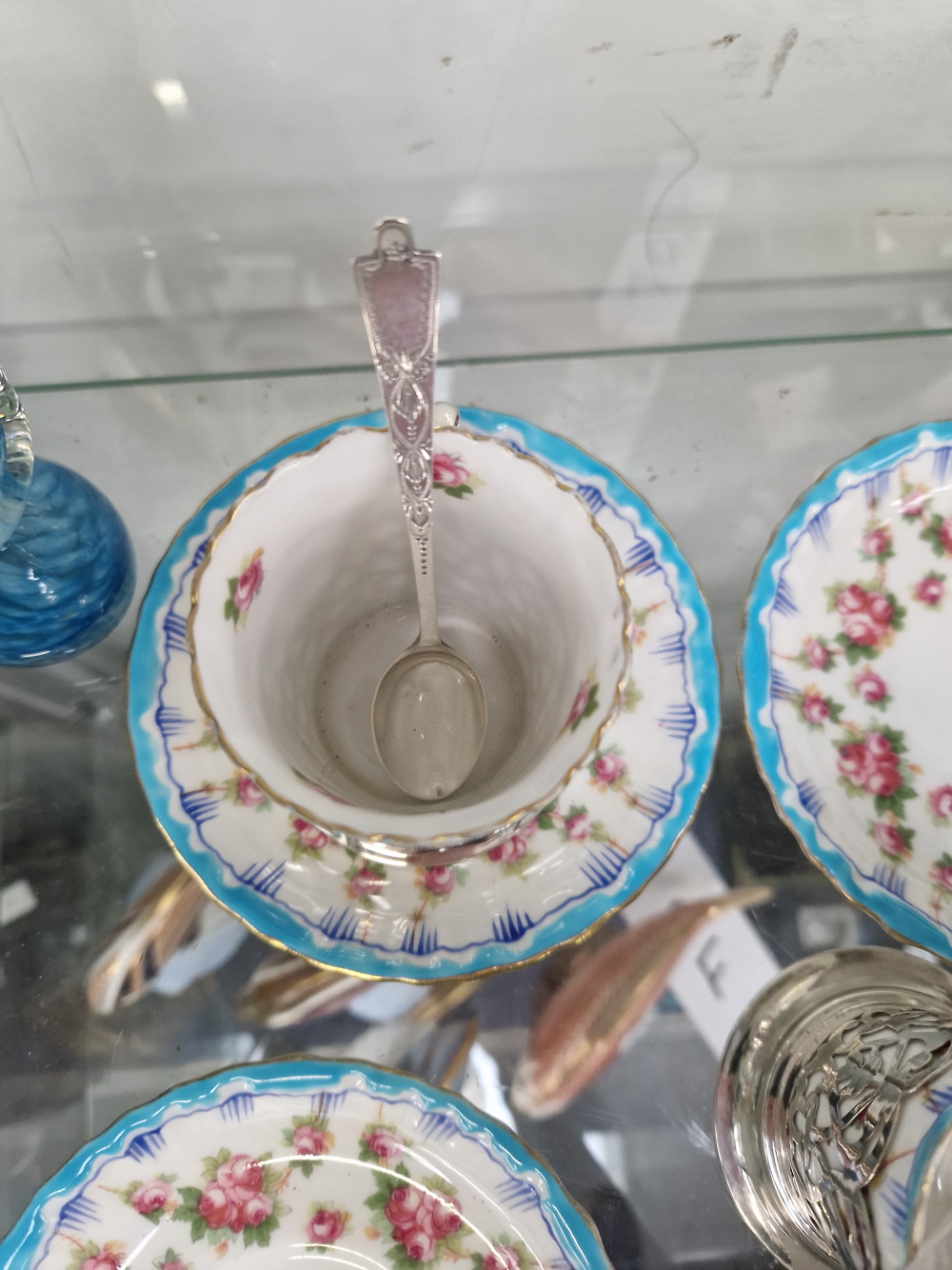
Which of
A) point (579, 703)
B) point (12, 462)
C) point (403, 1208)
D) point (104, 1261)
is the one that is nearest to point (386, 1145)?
point (403, 1208)

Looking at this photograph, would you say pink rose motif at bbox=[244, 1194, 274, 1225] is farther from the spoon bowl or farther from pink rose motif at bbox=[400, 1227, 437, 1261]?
the spoon bowl

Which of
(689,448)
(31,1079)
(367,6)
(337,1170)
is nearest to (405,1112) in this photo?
(337,1170)

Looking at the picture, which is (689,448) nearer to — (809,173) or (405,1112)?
(809,173)

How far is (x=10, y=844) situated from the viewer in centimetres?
45

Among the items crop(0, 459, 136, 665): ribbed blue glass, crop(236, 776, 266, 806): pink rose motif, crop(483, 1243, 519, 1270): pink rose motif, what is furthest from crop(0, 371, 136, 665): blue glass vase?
crop(483, 1243, 519, 1270): pink rose motif

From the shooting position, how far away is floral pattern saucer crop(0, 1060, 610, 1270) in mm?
368

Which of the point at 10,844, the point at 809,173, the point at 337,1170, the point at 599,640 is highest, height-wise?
the point at 809,173

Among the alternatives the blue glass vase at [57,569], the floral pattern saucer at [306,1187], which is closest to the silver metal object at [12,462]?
the blue glass vase at [57,569]

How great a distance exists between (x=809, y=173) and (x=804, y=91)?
0.04 meters

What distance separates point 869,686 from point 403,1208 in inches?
13.0

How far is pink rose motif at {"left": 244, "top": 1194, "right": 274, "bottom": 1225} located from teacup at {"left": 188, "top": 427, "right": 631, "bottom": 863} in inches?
6.4

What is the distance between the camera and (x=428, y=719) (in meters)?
0.41

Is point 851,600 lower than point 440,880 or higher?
higher

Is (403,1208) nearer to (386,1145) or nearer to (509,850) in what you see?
(386,1145)
